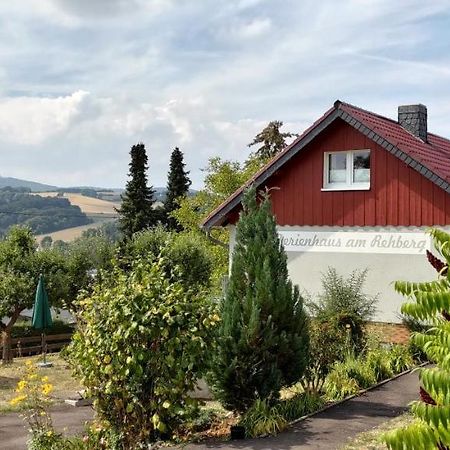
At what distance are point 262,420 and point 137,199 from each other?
45.4m

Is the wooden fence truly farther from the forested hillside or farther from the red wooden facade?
the forested hillside

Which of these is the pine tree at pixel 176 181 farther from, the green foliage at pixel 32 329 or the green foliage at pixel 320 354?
the green foliage at pixel 320 354

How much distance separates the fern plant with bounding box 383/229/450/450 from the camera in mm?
3576

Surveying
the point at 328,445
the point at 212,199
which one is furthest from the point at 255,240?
the point at 212,199

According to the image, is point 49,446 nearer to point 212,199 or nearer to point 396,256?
point 396,256

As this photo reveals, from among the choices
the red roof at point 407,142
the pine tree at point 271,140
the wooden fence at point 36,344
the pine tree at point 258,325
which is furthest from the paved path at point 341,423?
the pine tree at point 271,140

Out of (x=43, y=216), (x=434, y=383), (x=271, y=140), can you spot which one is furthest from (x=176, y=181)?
(x=43, y=216)

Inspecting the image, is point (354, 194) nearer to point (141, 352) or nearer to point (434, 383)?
point (141, 352)

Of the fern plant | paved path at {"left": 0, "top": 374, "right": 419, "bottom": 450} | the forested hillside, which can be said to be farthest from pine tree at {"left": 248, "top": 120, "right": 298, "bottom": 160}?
the forested hillside

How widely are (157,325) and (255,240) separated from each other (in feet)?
9.60

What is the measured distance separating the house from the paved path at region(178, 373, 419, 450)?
4.54m

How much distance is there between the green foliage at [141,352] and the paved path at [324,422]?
0.83m

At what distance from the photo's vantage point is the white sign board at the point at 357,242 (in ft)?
55.0

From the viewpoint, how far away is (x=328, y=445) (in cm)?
927
